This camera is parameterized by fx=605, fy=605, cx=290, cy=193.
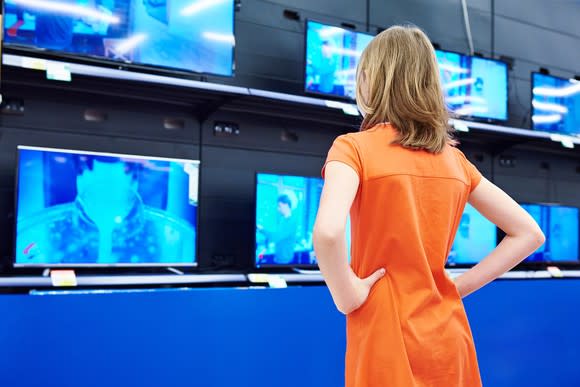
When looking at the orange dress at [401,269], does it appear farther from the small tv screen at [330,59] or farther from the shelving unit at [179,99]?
the small tv screen at [330,59]

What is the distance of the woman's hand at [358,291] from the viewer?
3.46 feet

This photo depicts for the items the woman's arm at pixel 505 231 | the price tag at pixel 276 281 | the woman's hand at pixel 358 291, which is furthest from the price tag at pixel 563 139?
the woman's hand at pixel 358 291

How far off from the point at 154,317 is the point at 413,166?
137 cm

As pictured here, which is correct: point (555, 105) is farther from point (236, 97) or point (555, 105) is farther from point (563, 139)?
point (236, 97)

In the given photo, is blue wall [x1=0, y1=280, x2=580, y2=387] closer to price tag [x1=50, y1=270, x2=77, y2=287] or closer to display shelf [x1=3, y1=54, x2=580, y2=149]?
price tag [x1=50, y1=270, x2=77, y2=287]

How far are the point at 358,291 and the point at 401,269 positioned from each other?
9 cm

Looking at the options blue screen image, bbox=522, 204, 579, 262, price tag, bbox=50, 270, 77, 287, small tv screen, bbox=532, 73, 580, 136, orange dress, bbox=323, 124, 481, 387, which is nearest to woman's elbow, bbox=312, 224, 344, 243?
orange dress, bbox=323, 124, 481, 387

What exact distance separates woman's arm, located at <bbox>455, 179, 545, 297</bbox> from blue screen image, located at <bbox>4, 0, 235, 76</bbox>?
2.09m

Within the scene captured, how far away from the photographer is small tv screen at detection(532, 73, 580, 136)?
4578 millimetres

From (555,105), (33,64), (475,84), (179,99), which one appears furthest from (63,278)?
(555,105)

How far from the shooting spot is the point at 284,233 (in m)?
3.33

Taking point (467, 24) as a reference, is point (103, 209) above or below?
below

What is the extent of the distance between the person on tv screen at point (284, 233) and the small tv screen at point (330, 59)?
679mm

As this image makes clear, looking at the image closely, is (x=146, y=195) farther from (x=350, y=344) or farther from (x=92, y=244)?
(x=350, y=344)
